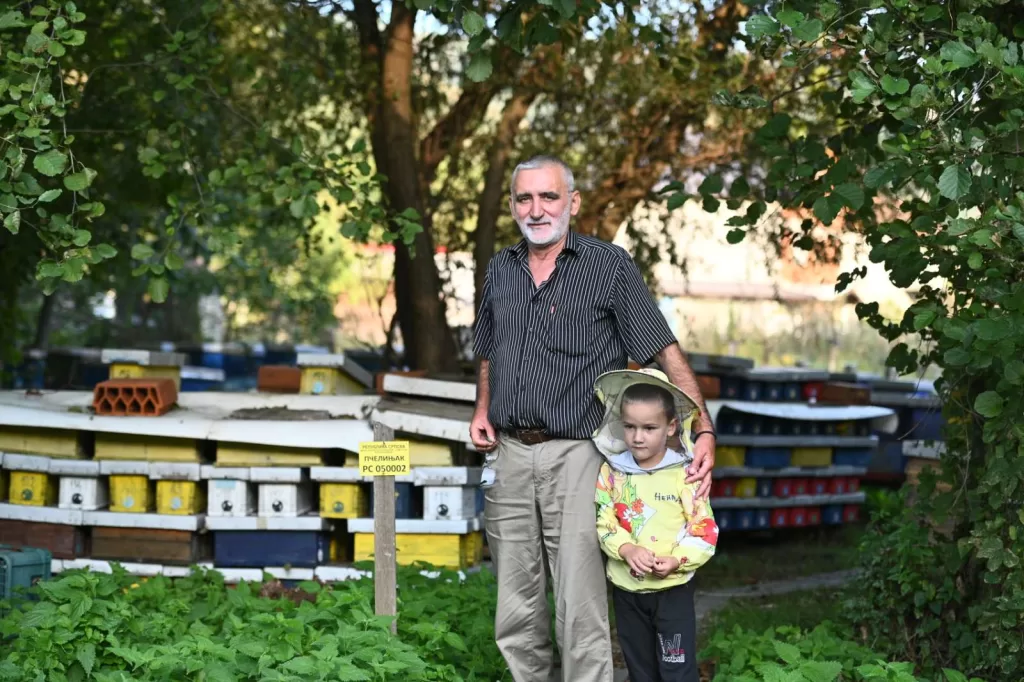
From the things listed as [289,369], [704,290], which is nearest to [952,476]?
[289,369]

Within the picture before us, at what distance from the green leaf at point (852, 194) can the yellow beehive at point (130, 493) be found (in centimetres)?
458

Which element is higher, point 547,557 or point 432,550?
point 547,557

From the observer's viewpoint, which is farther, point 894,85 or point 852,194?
point 852,194

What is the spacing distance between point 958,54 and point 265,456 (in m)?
4.75

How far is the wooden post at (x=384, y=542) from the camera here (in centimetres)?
521

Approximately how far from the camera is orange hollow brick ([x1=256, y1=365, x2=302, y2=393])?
908 cm

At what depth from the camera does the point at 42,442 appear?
7676 millimetres

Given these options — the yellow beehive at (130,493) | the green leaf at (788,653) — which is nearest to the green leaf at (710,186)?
the green leaf at (788,653)

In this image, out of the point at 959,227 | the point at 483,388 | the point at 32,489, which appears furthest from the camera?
the point at 32,489

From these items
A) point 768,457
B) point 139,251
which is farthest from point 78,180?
point 768,457

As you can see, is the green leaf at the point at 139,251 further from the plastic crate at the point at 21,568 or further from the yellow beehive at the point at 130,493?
the yellow beehive at the point at 130,493

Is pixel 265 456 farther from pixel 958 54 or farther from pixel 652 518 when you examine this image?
pixel 958 54

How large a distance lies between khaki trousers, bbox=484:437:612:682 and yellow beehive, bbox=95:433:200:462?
3.33 m

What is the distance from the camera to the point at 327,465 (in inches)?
293
